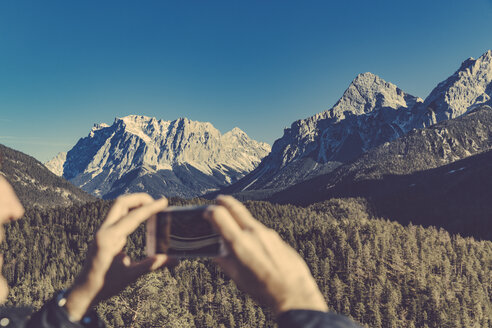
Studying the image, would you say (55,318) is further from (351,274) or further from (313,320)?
(351,274)

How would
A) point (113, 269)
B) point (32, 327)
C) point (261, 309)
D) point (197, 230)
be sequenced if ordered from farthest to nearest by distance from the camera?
1. point (261, 309)
2. point (197, 230)
3. point (113, 269)
4. point (32, 327)

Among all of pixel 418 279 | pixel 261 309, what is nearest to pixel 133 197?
pixel 261 309

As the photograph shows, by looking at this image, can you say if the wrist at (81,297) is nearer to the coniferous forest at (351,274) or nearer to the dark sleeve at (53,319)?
the dark sleeve at (53,319)

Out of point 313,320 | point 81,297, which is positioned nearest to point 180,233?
point 81,297

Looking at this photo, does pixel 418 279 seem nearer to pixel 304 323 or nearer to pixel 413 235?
pixel 413 235

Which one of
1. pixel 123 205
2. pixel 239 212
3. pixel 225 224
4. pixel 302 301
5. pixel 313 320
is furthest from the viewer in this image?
pixel 123 205

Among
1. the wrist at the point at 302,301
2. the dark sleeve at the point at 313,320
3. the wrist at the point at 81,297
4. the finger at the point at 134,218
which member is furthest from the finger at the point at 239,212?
the wrist at the point at 81,297

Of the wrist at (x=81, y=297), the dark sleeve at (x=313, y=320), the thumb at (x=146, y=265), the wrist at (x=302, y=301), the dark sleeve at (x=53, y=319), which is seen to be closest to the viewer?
the dark sleeve at (x=313, y=320)
